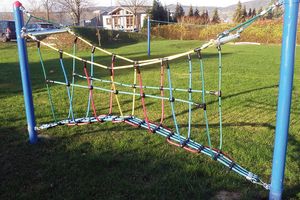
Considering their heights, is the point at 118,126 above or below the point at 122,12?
below

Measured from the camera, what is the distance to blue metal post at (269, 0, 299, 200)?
264 centimetres

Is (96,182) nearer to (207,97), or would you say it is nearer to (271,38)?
(207,97)

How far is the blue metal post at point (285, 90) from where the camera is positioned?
2.64 metres

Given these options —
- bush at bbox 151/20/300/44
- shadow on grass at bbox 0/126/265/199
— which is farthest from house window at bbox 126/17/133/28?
shadow on grass at bbox 0/126/265/199

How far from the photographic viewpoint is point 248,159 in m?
4.21

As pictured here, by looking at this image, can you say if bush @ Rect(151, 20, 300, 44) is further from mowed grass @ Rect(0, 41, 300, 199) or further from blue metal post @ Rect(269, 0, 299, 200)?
blue metal post @ Rect(269, 0, 299, 200)

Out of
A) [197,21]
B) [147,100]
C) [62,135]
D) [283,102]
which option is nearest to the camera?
[283,102]

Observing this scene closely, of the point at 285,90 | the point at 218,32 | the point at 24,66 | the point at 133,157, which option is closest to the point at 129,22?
the point at 218,32

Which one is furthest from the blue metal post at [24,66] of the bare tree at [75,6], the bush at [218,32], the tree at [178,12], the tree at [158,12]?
the tree at [178,12]

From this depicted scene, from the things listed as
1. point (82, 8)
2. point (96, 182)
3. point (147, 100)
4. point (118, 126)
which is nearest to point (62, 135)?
point (118, 126)

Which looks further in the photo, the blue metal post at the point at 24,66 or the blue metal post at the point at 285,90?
the blue metal post at the point at 24,66

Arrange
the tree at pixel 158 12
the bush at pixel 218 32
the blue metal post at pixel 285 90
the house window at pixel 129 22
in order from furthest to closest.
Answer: the house window at pixel 129 22
the tree at pixel 158 12
the bush at pixel 218 32
the blue metal post at pixel 285 90

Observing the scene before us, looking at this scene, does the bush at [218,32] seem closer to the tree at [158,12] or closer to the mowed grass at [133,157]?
the tree at [158,12]

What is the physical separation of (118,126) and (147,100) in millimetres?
1945
